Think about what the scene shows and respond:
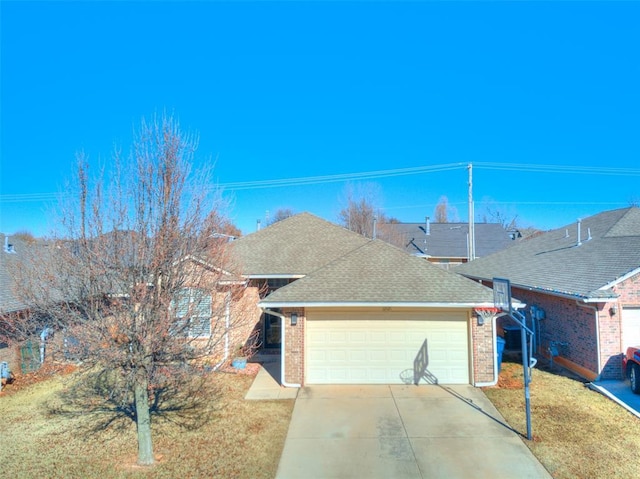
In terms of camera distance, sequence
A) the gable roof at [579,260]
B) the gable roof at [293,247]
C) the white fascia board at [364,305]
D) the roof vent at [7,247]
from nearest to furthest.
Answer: the white fascia board at [364,305] → the gable roof at [579,260] → the gable roof at [293,247] → the roof vent at [7,247]

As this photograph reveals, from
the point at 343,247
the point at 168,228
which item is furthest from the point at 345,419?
the point at 343,247

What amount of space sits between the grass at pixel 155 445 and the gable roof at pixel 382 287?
8.85 ft

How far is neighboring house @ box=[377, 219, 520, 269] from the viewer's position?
3081 cm

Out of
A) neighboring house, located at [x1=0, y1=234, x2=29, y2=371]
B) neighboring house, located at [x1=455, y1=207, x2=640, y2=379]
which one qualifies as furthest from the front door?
neighboring house, located at [x1=455, y1=207, x2=640, y2=379]

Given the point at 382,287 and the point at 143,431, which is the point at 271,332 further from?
the point at 143,431

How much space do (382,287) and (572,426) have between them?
4925mm

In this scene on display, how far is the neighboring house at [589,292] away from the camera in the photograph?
9633 mm

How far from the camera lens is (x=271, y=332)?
44.2 feet

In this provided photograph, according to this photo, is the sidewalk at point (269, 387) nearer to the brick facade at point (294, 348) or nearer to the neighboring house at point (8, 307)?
the brick facade at point (294, 348)

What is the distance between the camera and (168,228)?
5676mm

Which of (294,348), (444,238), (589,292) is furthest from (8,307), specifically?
(444,238)

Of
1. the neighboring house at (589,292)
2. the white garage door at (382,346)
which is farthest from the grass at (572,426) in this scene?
the white garage door at (382,346)

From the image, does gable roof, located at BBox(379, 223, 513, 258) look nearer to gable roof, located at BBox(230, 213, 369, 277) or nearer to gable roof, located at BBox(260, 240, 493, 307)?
gable roof, located at BBox(230, 213, 369, 277)

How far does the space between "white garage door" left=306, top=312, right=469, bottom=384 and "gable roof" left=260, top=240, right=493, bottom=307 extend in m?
0.67
